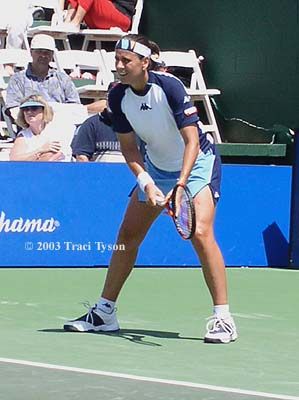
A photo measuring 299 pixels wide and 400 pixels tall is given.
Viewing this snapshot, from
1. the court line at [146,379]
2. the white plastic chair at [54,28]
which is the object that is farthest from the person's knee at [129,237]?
Answer: the white plastic chair at [54,28]

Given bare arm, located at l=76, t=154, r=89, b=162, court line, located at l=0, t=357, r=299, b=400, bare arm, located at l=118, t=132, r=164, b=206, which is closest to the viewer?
court line, located at l=0, t=357, r=299, b=400

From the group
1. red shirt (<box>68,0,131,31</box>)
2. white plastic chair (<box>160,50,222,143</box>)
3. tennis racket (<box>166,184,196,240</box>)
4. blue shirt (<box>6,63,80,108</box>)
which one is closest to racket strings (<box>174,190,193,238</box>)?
tennis racket (<box>166,184,196,240</box>)

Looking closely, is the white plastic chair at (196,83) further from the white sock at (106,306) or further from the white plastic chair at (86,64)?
the white sock at (106,306)

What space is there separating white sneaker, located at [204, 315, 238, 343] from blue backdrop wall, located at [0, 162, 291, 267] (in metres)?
3.95

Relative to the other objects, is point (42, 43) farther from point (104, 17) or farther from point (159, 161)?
point (159, 161)

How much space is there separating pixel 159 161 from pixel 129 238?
0.49 metres

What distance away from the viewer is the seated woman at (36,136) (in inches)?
428

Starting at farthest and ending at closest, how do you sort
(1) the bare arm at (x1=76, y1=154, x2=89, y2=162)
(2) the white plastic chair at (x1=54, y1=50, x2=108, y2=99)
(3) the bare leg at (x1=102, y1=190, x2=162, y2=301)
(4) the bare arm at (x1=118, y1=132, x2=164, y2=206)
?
(2) the white plastic chair at (x1=54, y1=50, x2=108, y2=99) → (1) the bare arm at (x1=76, y1=154, x2=89, y2=162) → (3) the bare leg at (x1=102, y1=190, x2=162, y2=301) → (4) the bare arm at (x1=118, y1=132, x2=164, y2=206)

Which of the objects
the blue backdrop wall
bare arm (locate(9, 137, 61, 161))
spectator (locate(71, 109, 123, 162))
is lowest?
the blue backdrop wall

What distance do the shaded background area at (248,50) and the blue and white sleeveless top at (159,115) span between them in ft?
22.6

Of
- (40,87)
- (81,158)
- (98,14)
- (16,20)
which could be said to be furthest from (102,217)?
(98,14)

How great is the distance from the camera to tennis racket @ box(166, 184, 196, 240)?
21.9 feet

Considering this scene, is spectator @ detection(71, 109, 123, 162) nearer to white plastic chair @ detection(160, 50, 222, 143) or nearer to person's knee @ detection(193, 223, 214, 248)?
white plastic chair @ detection(160, 50, 222, 143)

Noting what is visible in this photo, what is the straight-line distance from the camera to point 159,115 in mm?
6902
